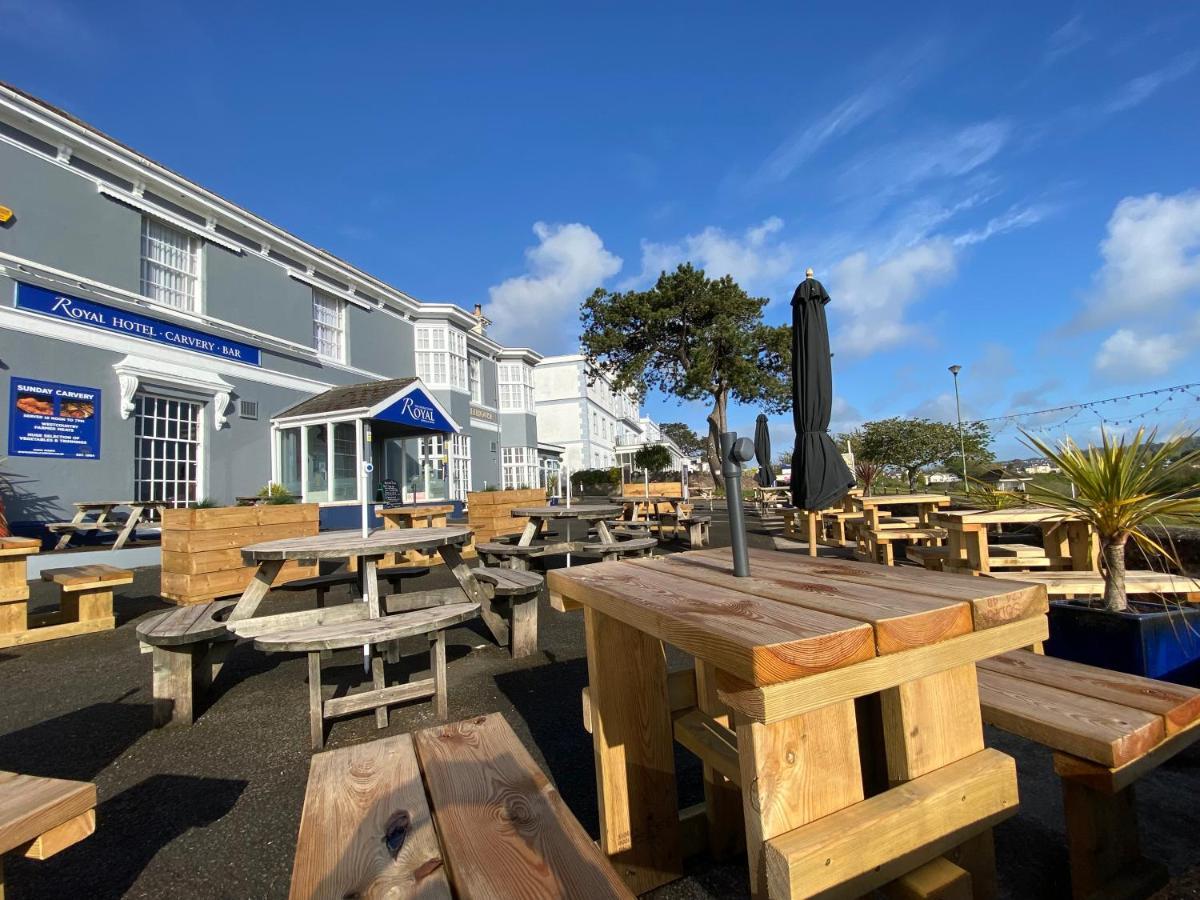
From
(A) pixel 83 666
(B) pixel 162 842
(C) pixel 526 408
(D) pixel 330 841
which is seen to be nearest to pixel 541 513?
(A) pixel 83 666

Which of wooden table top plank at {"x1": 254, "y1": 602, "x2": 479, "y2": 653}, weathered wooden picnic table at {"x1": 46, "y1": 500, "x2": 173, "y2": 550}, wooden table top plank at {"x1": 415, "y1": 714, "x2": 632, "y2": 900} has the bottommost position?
wooden table top plank at {"x1": 415, "y1": 714, "x2": 632, "y2": 900}

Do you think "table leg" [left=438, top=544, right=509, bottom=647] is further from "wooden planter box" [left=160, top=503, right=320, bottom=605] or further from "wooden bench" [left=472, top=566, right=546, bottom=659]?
"wooden planter box" [left=160, top=503, right=320, bottom=605]

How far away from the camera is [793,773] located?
1.07 meters

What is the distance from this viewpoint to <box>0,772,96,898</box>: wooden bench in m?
1.13

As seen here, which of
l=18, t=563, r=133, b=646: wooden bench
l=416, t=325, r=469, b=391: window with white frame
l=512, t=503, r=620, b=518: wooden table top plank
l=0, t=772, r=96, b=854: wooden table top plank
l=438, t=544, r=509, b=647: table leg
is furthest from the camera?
l=416, t=325, r=469, b=391: window with white frame

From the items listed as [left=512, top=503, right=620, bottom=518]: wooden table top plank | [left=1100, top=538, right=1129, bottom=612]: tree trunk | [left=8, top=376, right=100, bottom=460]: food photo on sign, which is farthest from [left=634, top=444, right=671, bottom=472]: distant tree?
[left=1100, top=538, right=1129, bottom=612]: tree trunk

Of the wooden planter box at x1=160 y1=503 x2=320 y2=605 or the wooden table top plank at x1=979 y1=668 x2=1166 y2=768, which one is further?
the wooden planter box at x1=160 y1=503 x2=320 y2=605

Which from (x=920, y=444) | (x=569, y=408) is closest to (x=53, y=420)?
(x=569, y=408)

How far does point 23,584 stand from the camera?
484 cm

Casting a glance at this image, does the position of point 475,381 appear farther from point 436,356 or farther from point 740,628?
point 740,628

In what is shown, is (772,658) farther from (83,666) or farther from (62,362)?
(62,362)

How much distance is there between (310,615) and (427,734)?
2273mm

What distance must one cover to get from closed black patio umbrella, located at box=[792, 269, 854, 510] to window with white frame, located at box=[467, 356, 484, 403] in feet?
56.8

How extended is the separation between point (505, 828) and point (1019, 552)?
5.61 metres
